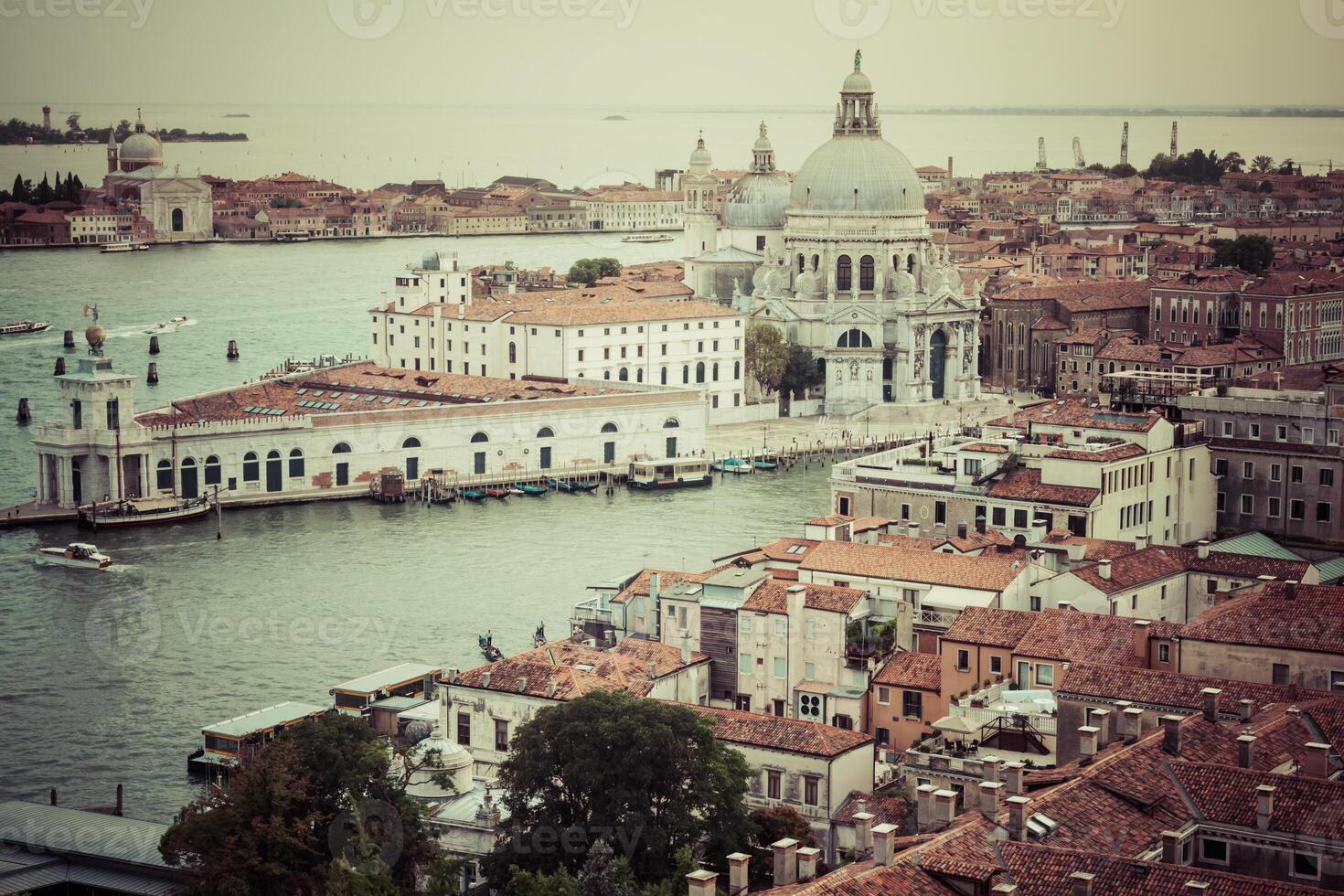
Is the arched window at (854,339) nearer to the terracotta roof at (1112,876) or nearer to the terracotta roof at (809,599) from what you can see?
the terracotta roof at (809,599)

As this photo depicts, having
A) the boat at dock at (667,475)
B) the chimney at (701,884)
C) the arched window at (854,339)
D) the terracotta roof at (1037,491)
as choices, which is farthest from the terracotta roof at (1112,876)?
the arched window at (854,339)

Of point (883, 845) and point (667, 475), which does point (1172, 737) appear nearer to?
point (883, 845)

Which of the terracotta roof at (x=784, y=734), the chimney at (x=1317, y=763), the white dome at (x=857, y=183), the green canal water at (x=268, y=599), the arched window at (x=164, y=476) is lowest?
the green canal water at (x=268, y=599)

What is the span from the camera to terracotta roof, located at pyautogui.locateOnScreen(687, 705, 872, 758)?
11.1 meters

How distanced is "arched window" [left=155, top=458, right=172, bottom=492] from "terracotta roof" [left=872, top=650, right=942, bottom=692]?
11.9 m

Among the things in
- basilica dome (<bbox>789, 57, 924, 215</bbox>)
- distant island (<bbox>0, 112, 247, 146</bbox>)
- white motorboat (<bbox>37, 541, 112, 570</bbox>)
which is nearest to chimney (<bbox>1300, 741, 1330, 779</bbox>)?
white motorboat (<bbox>37, 541, 112, 570</bbox>)

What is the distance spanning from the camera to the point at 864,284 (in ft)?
111

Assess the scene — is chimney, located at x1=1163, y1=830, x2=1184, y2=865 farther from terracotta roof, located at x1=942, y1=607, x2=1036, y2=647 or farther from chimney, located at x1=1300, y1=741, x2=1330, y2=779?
terracotta roof, located at x1=942, y1=607, x2=1036, y2=647

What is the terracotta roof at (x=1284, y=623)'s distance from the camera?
1157 cm

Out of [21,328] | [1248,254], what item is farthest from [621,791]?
[21,328]

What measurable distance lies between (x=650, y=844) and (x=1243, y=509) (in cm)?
908

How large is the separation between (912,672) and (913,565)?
1.50m

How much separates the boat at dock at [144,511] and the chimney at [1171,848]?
15.5 m

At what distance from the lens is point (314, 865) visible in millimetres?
9930
